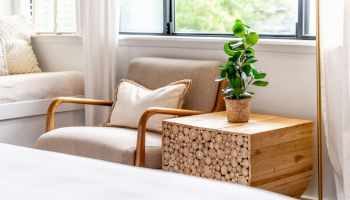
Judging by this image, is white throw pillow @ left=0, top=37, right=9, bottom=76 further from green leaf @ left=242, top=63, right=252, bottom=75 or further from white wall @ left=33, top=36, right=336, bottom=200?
green leaf @ left=242, top=63, right=252, bottom=75

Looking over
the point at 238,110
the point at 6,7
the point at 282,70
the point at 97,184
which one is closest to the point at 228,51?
the point at 238,110

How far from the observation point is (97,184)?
1892 millimetres

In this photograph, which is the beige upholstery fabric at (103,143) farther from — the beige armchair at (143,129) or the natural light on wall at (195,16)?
the natural light on wall at (195,16)

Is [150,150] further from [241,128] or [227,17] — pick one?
[227,17]

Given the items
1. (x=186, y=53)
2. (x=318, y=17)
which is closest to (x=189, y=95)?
(x=186, y=53)

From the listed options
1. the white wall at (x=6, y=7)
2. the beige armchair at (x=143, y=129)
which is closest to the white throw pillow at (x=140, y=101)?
the beige armchair at (x=143, y=129)

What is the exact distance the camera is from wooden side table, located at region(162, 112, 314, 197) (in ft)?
10.9

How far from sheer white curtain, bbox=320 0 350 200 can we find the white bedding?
66.3 inches

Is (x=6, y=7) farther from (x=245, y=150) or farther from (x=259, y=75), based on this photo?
(x=245, y=150)

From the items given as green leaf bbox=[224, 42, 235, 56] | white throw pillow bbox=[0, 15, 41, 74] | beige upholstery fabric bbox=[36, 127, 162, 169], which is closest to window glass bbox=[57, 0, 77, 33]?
white throw pillow bbox=[0, 15, 41, 74]

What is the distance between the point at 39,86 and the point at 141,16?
2.71ft

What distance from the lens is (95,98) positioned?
15.6ft

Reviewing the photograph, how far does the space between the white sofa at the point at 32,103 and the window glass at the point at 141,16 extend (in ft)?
1.60

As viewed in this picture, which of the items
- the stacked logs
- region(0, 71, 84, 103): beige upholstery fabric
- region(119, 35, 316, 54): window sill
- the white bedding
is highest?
region(119, 35, 316, 54): window sill
